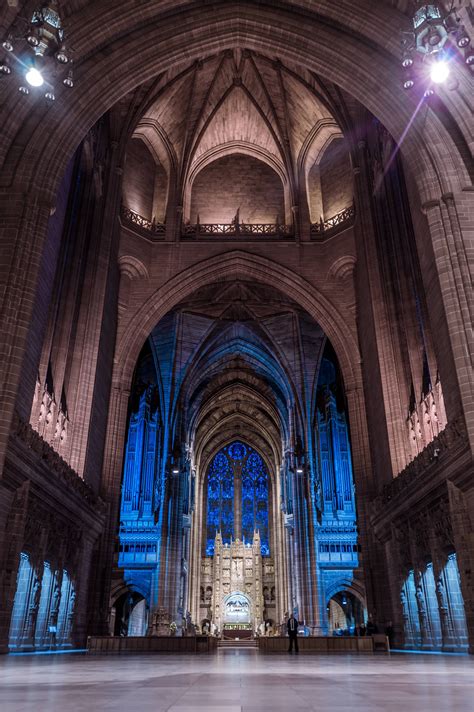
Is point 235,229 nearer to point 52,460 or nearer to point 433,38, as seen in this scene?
point 52,460

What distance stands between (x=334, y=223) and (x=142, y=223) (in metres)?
7.21

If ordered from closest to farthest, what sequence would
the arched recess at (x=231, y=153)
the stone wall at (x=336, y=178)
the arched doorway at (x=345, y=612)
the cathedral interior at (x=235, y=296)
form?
the cathedral interior at (x=235, y=296), the stone wall at (x=336, y=178), the arched recess at (x=231, y=153), the arched doorway at (x=345, y=612)

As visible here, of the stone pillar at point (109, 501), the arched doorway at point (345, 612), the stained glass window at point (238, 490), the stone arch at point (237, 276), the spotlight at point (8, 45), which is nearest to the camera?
the spotlight at point (8, 45)

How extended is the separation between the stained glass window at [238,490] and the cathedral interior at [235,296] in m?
7.37

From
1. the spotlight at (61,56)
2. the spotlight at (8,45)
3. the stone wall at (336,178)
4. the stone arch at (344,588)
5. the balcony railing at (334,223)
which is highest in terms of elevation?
the stone wall at (336,178)

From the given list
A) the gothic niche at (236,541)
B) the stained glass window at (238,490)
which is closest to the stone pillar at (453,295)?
the gothic niche at (236,541)

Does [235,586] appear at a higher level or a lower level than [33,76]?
lower

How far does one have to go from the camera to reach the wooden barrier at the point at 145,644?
11625mm

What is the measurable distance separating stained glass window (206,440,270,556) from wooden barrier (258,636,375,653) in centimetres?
2388

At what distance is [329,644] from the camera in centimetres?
1310

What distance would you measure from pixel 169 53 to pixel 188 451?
2150 cm

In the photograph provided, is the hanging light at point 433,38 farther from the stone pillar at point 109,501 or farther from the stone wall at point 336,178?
the stone pillar at point 109,501

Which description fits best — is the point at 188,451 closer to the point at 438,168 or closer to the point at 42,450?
the point at 42,450

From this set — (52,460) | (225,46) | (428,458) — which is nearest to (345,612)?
(428,458)
